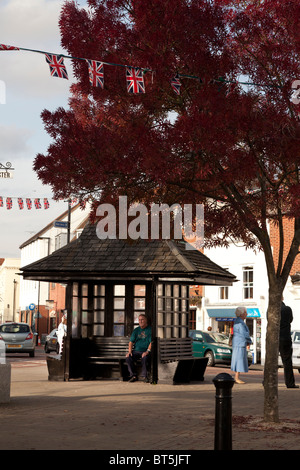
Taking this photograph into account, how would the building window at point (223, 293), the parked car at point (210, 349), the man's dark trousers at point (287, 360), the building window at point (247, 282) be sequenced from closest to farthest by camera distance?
the man's dark trousers at point (287, 360) < the parked car at point (210, 349) < the building window at point (247, 282) < the building window at point (223, 293)

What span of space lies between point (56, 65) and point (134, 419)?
18.8 ft

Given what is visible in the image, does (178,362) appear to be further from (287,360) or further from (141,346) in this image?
(287,360)

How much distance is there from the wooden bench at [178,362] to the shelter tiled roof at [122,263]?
151 centimetres

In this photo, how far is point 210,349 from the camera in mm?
30578

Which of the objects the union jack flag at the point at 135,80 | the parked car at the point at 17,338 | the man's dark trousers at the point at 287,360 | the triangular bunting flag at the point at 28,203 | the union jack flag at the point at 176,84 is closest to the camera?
the union jack flag at the point at 176,84

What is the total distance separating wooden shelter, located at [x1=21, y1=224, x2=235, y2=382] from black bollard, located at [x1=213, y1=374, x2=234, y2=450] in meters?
9.20

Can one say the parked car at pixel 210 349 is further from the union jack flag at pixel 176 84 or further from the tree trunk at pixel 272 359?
the union jack flag at pixel 176 84

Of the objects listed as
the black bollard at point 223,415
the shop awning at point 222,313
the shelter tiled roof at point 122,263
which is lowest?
the black bollard at point 223,415

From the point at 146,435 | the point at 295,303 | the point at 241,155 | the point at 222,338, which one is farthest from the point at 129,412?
the point at 295,303

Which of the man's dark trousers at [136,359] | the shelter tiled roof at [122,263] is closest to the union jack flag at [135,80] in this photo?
the shelter tiled roof at [122,263]

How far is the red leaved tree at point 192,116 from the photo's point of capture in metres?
9.97

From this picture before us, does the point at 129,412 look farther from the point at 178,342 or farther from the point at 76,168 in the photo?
the point at 178,342

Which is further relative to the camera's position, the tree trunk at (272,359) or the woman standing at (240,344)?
the woman standing at (240,344)

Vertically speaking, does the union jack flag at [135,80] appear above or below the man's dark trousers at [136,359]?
above
